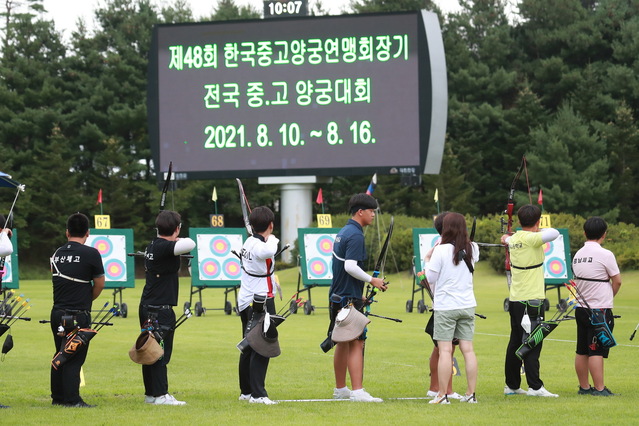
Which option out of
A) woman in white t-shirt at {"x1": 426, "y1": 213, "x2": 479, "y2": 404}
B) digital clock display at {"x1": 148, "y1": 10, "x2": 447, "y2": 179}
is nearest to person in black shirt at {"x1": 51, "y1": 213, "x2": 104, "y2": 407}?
woman in white t-shirt at {"x1": 426, "y1": 213, "x2": 479, "y2": 404}

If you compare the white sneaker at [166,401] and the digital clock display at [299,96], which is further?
the digital clock display at [299,96]

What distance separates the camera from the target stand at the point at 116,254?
21.0 metres

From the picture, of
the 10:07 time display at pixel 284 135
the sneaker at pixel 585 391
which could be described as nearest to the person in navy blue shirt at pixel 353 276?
the sneaker at pixel 585 391

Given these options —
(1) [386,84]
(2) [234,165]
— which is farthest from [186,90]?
(1) [386,84]

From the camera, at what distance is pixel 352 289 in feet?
30.7

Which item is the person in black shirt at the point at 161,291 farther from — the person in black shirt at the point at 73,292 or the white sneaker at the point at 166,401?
the person in black shirt at the point at 73,292

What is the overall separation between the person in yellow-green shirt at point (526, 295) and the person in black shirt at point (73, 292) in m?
3.48

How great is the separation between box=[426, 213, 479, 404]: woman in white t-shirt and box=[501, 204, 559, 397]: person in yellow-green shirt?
2.73 feet

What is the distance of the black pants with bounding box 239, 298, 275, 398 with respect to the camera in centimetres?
931

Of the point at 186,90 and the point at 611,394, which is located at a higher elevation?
the point at 186,90

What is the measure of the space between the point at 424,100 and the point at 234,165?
557cm

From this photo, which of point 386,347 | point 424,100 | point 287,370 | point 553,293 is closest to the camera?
point 287,370

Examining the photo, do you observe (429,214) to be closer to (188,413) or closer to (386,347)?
(386,347)

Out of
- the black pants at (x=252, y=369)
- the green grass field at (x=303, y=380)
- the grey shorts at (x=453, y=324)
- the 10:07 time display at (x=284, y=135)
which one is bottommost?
the green grass field at (x=303, y=380)
